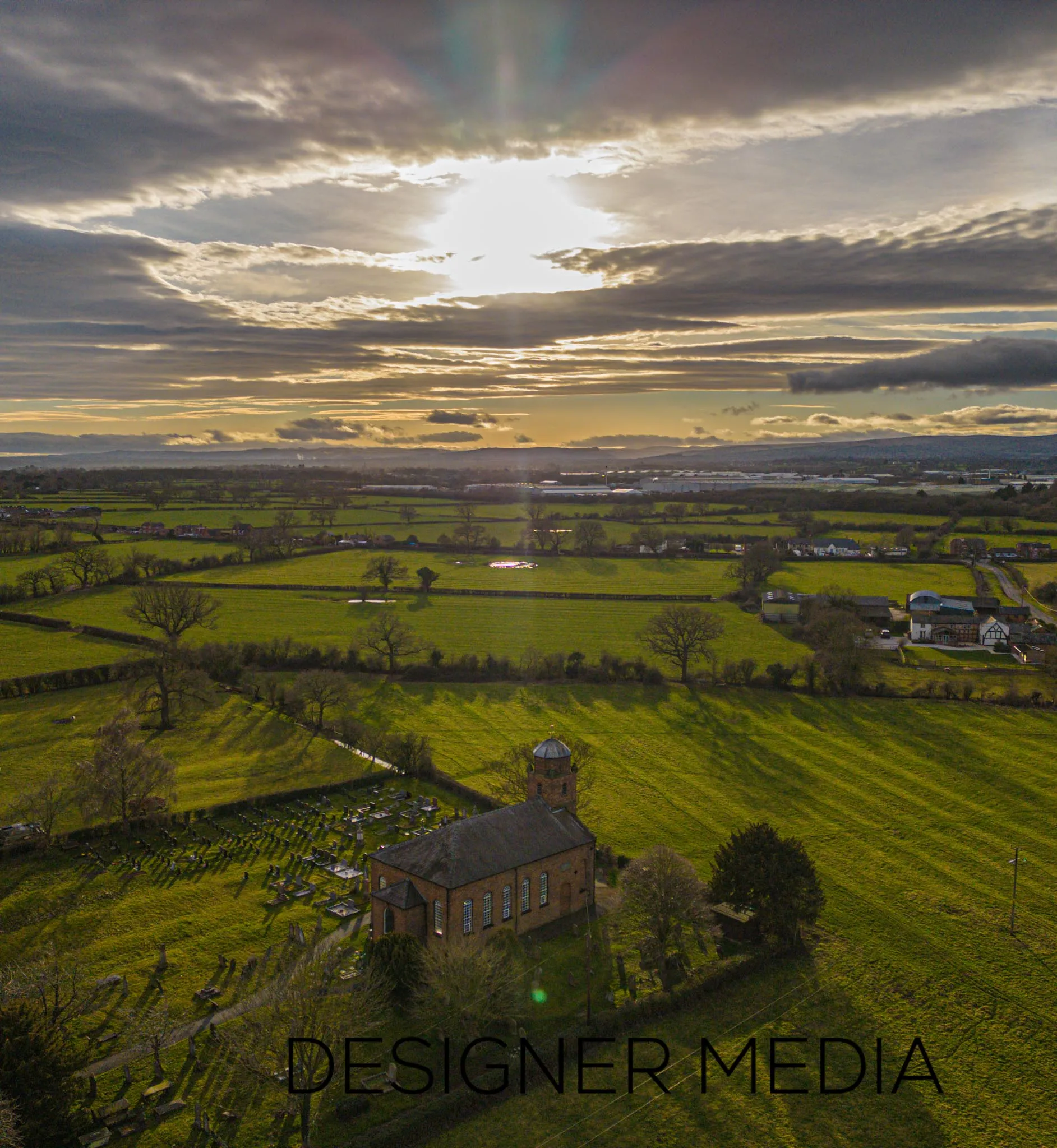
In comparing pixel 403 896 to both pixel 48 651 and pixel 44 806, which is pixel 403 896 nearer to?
pixel 44 806

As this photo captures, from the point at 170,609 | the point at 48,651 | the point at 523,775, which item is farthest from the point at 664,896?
the point at 48,651

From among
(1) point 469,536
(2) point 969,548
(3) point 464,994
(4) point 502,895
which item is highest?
(3) point 464,994

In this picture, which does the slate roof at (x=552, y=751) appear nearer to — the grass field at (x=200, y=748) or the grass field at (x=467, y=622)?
the grass field at (x=200, y=748)

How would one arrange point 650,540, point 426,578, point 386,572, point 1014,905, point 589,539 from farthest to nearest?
point 589,539 → point 650,540 → point 426,578 → point 386,572 → point 1014,905

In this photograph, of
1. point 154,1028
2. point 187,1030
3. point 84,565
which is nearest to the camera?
point 154,1028

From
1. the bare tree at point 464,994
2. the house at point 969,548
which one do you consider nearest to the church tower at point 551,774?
the bare tree at point 464,994

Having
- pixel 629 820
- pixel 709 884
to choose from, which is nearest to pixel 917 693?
pixel 629 820

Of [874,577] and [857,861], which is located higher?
[874,577]
